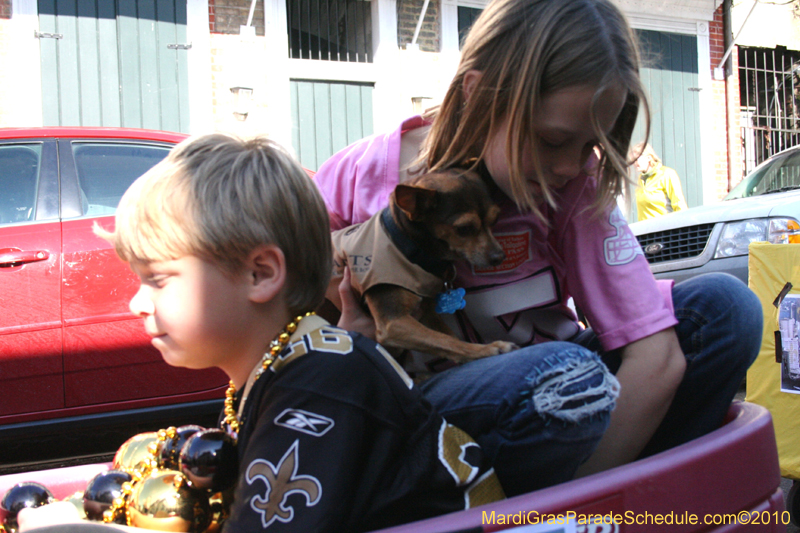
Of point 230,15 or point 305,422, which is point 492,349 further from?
point 230,15

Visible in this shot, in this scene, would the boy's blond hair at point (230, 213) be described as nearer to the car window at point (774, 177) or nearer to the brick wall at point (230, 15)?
the car window at point (774, 177)

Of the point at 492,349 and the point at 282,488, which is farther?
the point at 492,349

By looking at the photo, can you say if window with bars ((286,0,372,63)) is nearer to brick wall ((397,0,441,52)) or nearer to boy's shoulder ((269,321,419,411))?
brick wall ((397,0,441,52))

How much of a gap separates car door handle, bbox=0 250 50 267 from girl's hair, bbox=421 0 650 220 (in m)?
2.46

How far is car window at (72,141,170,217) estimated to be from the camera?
11.3 ft

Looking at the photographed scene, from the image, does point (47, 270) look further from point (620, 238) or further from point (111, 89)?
point (111, 89)

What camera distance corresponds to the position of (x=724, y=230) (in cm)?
443

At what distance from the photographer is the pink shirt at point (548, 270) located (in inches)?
59.0

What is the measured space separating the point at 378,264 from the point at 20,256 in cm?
239

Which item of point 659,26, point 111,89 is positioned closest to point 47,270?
point 111,89

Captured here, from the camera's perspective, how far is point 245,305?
46.6 inches

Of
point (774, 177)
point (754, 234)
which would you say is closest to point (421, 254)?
point (754, 234)

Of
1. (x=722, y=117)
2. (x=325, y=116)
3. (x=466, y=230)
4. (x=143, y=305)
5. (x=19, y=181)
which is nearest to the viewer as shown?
(x=143, y=305)

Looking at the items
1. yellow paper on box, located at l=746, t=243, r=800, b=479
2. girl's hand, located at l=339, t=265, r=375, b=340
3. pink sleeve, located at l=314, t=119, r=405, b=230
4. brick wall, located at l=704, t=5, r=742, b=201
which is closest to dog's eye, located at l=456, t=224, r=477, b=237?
pink sleeve, located at l=314, t=119, r=405, b=230
